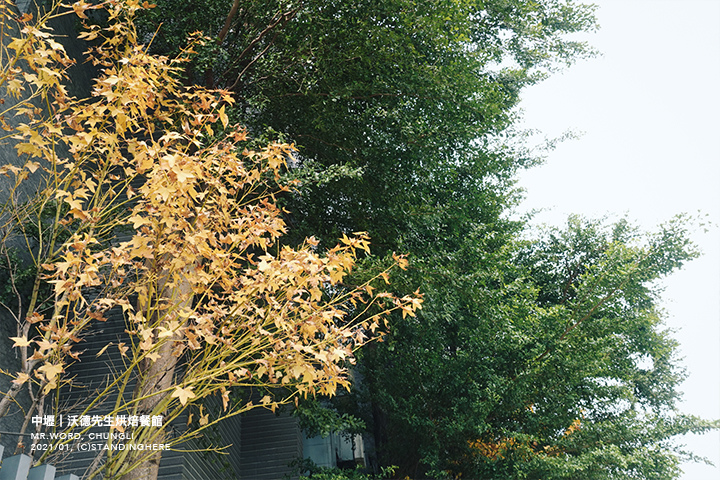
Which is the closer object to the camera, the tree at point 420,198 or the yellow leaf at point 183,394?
the yellow leaf at point 183,394

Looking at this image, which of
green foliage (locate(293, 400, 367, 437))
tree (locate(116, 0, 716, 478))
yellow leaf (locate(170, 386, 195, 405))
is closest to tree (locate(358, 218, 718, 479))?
tree (locate(116, 0, 716, 478))

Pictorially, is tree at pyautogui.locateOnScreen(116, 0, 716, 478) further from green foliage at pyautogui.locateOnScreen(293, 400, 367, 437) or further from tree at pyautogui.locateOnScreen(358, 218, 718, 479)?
green foliage at pyautogui.locateOnScreen(293, 400, 367, 437)

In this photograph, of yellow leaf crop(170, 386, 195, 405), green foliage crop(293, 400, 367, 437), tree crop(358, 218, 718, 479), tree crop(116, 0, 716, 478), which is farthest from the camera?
tree crop(358, 218, 718, 479)

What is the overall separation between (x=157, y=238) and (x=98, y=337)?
13.7 ft

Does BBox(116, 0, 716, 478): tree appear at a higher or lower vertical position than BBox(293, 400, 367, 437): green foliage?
higher

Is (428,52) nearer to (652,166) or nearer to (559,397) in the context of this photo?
(559,397)

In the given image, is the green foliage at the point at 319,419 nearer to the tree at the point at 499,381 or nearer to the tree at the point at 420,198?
the tree at the point at 420,198

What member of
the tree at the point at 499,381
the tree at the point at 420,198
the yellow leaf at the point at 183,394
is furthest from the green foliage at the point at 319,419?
the yellow leaf at the point at 183,394

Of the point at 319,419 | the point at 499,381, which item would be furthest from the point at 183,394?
the point at 499,381

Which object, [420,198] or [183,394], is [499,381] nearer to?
[420,198]


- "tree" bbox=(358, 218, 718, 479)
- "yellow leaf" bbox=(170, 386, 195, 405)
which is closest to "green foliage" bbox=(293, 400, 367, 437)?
"tree" bbox=(358, 218, 718, 479)

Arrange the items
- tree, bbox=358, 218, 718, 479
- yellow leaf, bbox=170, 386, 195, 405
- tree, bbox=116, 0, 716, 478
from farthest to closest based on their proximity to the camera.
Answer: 1. tree, bbox=358, 218, 718, 479
2. tree, bbox=116, 0, 716, 478
3. yellow leaf, bbox=170, 386, 195, 405

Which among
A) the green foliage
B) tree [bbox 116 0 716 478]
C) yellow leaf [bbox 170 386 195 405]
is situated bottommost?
yellow leaf [bbox 170 386 195 405]

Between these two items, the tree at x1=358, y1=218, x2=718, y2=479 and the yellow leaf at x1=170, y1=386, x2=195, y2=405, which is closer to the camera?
the yellow leaf at x1=170, y1=386, x2=195, y2=405
